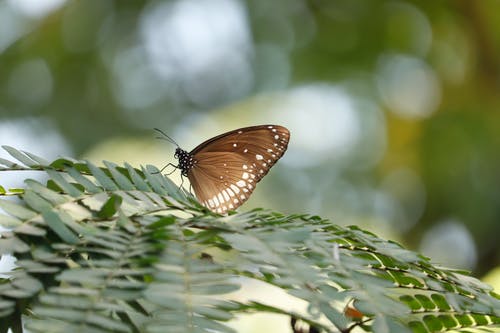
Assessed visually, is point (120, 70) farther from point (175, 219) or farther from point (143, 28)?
point (175, 219)

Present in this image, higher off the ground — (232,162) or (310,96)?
(310,96)

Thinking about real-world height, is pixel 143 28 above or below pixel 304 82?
above

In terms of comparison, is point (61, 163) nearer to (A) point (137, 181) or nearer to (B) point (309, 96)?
(A) point (137, 181)

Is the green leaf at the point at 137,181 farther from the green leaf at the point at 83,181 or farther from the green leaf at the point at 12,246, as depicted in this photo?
the green leaf at the point at 12,246

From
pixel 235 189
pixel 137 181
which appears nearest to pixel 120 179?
pixel 137 181

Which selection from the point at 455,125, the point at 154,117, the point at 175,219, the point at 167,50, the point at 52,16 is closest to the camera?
the point at 175,219

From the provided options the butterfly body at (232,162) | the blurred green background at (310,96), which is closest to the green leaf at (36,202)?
the butterfly body at (232,162)

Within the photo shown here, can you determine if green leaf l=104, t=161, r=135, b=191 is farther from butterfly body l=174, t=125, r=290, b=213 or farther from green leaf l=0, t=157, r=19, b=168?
butterfly body l=174, t=125, r=290, b=213

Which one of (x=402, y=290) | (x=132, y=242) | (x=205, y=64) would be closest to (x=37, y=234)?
(x=132, y=242)
